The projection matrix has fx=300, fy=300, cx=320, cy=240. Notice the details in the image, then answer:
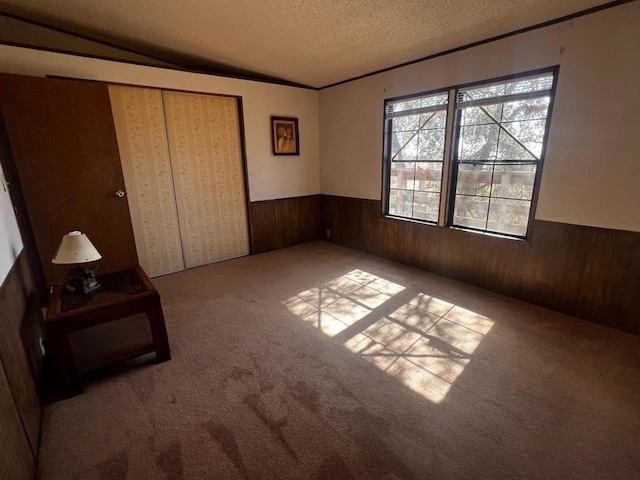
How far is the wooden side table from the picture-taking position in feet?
5.48

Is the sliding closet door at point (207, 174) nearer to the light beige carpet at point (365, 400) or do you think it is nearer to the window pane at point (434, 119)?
the light beige carpet at point (365, 400)

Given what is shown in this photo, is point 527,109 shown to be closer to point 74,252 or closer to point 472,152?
point 472,152

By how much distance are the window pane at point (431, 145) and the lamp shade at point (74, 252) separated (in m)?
3.17

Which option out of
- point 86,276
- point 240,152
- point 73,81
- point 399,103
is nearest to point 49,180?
point 73,81

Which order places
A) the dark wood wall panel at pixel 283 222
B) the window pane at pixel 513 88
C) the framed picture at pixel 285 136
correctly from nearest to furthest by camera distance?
the window pane at pixel 513 88 → the framed picture at pixel 285 136 → the dark wood wall panel at pixel 283 222

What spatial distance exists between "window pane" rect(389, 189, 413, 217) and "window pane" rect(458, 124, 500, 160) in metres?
0.79

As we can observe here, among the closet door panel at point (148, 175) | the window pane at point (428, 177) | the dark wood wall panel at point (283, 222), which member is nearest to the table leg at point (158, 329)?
the closet door panel at point (148, 175)

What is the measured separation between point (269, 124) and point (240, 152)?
1.88 feet

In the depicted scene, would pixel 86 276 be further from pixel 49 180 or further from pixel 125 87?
pixel 125 87

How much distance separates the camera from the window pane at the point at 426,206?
134 inches

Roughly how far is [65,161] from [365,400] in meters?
3.19

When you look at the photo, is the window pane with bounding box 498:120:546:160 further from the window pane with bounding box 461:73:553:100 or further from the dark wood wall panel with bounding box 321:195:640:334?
the dark wood wall panel with bounding box 321:195:640:334

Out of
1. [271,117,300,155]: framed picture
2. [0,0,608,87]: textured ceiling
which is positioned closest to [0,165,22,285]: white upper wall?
[0,0,608,87]: textured ceiling

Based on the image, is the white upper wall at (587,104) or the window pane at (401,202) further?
the window pane at (401,202)
